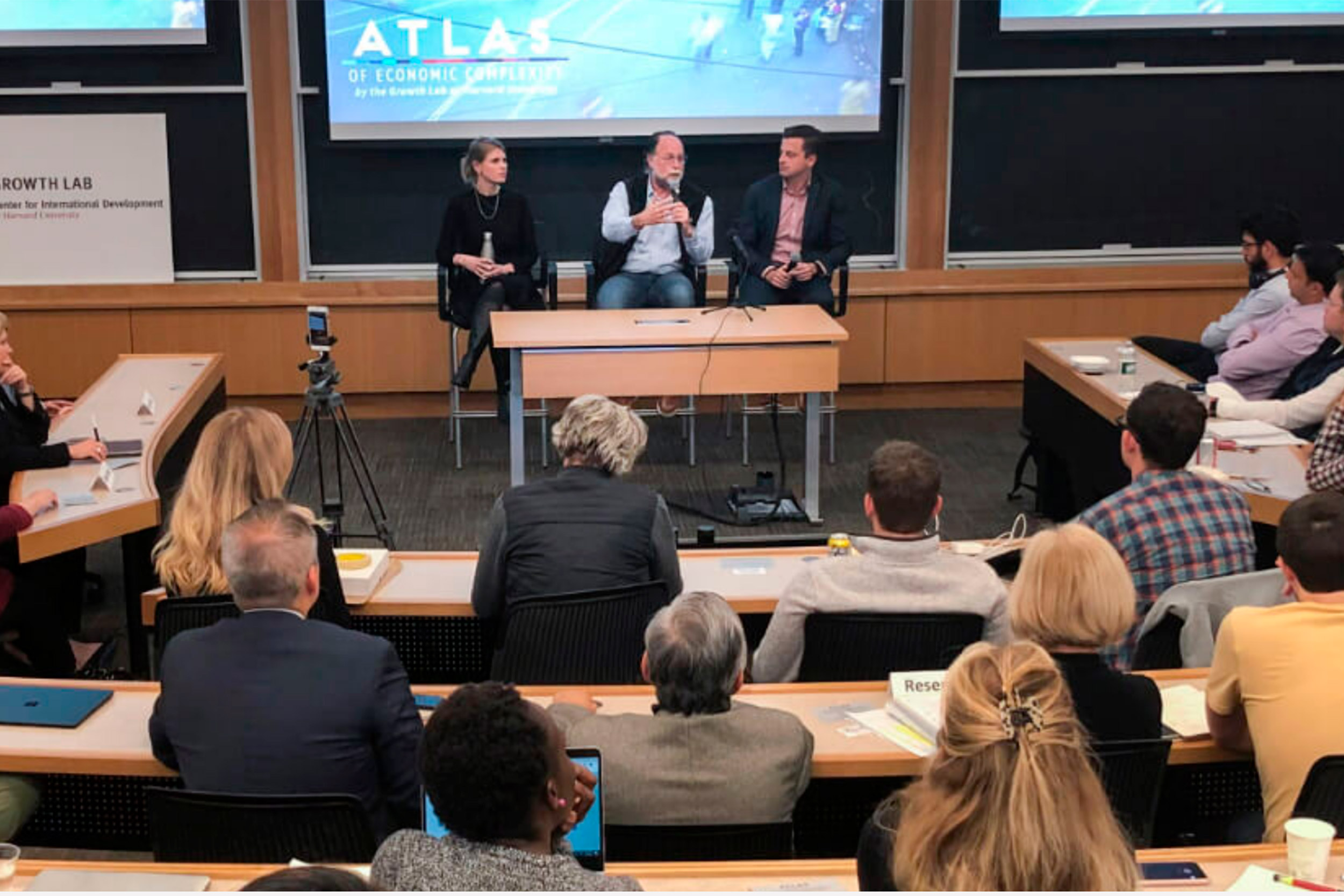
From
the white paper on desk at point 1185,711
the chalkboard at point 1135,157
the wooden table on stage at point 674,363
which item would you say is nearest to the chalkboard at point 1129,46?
the chalkboard at point 1135,157

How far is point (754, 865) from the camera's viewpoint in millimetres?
2600

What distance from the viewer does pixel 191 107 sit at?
8.55m

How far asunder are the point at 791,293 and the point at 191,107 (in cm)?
335

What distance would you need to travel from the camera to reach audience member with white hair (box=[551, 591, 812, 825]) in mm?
2750

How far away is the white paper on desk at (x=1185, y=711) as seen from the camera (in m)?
3.17

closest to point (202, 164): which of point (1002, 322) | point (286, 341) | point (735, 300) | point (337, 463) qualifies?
point (286, 341)

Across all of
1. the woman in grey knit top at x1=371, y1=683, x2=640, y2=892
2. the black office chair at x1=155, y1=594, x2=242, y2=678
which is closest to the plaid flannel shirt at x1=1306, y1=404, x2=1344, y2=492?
the black office chair at x1=155, y1=594, x2=242, y2=678

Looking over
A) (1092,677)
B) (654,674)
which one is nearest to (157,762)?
(654,674)

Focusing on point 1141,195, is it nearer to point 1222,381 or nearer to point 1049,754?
point 1222,381

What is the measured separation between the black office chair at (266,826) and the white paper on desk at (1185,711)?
159 centimetres

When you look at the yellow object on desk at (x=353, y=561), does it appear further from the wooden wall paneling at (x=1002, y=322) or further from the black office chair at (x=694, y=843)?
the wooden wall paneling at (x=1002, y=322)

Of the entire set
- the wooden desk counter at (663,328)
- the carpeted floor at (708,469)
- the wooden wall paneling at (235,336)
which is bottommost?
the carpeted floor at (708,469)

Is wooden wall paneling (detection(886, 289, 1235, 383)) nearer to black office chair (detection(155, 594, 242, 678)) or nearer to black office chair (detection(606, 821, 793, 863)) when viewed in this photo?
black office chair (detection(155, 594, 242, 678))

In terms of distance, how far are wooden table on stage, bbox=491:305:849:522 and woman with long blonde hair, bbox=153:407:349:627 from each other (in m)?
2.58
